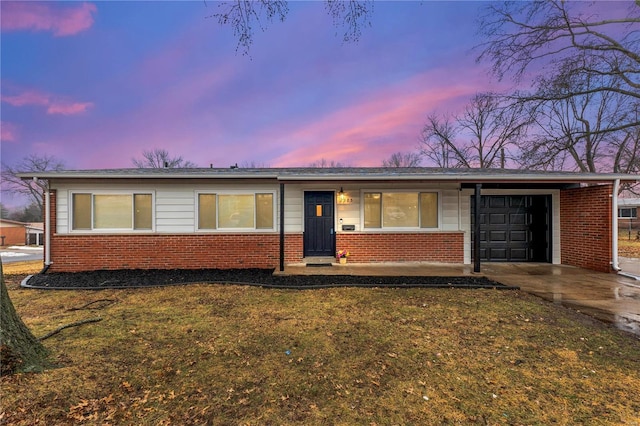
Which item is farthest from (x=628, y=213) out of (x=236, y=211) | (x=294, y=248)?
(x=236, y=211)

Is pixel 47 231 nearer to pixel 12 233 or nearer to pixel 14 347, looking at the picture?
pixel 14 347

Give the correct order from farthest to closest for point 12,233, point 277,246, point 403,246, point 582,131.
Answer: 1. point 12,233
2. point 582,131
3. point 403,246
4. point 277,246

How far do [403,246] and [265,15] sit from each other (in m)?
7.08

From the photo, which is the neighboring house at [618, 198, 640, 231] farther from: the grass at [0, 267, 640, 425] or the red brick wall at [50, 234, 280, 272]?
the red brick wall at [50, 234, 280, 272]

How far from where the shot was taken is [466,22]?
8844 mm

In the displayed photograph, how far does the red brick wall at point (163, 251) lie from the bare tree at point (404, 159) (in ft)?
79.5

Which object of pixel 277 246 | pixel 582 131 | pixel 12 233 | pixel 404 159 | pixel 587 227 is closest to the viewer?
pixel 587 227

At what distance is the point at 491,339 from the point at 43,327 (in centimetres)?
627

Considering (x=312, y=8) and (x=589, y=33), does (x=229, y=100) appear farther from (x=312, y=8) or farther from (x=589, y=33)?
Answer: (x=589, y=33)

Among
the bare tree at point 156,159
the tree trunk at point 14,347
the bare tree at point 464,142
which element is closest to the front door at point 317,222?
the tree trunk at point 14,347

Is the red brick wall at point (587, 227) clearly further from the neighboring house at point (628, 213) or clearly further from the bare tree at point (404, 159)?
the neighboring house at point (628, 213)

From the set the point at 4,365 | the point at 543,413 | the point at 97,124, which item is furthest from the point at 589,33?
the point at 97,124

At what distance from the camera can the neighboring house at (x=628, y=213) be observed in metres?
26.2

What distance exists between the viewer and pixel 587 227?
813cm
